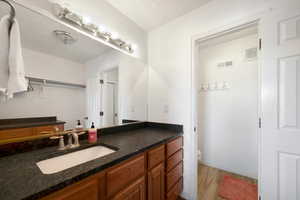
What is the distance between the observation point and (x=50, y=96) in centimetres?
108

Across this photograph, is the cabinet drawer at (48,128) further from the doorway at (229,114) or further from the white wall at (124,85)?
the doorway at (229,114)

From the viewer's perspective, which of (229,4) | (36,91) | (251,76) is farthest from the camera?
(251,76)

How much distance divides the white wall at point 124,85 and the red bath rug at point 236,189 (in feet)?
4.87

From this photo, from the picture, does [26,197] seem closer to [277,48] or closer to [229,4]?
[277,48]

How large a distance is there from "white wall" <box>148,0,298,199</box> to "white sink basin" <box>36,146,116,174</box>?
1.01m

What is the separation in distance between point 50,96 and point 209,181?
2364mm

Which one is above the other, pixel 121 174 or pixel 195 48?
pixel 195 48

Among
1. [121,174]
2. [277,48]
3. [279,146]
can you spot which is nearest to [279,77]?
[277,48]

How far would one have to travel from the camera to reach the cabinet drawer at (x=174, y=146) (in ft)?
4.52

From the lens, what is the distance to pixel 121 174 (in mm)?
858

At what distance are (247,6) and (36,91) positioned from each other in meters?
2.09

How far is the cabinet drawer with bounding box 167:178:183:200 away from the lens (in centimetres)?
139

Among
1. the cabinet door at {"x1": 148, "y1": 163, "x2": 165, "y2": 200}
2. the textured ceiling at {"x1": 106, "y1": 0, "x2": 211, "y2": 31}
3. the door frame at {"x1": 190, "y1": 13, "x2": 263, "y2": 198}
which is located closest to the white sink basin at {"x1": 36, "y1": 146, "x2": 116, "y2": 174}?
the cabinet door at {"x1": 148, "y1": 163, "x2": 165, "y2": 200}

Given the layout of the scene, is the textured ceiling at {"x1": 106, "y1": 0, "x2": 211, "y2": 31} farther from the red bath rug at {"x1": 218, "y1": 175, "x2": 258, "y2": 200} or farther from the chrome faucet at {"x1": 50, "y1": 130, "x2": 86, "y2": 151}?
the red bath rug at {"x1": 218, "y1": 175, "x2": 258, "y2": 200}
